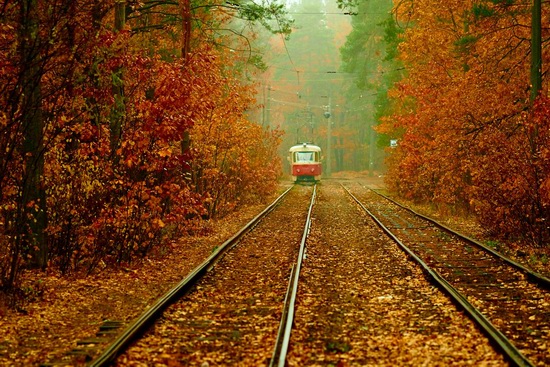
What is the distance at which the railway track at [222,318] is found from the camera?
6348 millimetres

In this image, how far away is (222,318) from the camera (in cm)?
792

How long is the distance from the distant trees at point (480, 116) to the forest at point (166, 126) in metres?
0.05

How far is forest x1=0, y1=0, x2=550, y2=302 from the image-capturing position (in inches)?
352

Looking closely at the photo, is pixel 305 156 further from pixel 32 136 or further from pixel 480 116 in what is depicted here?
pixel 32 136

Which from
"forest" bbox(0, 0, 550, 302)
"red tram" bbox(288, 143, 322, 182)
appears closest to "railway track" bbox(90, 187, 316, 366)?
"forest" bbox(0, 0, 550, 302)

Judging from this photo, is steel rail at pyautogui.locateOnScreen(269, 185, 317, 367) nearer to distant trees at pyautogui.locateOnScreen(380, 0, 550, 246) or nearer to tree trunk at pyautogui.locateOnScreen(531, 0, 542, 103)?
distant trees at pyautogui.locateOnScreen(380, 0, 550, 246)

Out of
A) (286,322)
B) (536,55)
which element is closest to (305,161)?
(536,55)

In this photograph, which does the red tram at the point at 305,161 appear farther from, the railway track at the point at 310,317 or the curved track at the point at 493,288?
the railway track at the point at 310,317

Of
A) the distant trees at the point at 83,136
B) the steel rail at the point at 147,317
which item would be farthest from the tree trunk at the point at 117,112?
the steel rail at the point at 147,317

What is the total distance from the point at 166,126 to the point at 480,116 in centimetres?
1110

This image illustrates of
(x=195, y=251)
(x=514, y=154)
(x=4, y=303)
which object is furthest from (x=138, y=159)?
(x=514, y=154)

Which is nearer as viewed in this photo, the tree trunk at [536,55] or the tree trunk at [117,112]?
the tree trunk at [117,112]

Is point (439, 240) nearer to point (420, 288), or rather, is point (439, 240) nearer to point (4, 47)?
point (420, 288)

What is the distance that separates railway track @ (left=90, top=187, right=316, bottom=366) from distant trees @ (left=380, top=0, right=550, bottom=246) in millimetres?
4788
